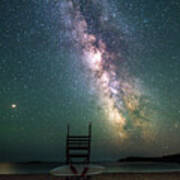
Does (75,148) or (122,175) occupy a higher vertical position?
(75,148)

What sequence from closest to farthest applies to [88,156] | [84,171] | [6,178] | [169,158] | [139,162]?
[84,171], [6,178], [88,156], [169,158], [139,162]

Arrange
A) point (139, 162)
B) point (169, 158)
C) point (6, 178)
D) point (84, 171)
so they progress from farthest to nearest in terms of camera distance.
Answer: point (139, 162), point (169, 158), point (6, 178), point (84, 171)

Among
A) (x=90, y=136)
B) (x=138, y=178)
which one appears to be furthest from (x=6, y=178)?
(x=138, y=178)

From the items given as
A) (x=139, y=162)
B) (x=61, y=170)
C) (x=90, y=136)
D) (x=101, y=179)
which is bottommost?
(x=139, y=162)

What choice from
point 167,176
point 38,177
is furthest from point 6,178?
point 167,176

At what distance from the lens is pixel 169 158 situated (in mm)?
27719

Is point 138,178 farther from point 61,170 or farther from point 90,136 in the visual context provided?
point 61,170

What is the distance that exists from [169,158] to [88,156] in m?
26.8

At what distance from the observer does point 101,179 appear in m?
3.70

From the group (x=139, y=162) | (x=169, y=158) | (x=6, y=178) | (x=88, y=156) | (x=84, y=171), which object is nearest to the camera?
(x=84, y=171)

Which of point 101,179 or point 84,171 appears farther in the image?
point 101,179

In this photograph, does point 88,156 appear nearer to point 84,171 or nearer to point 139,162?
point 84,171

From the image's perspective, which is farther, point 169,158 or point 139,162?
point 139,162

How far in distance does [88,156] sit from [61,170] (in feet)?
3.73
